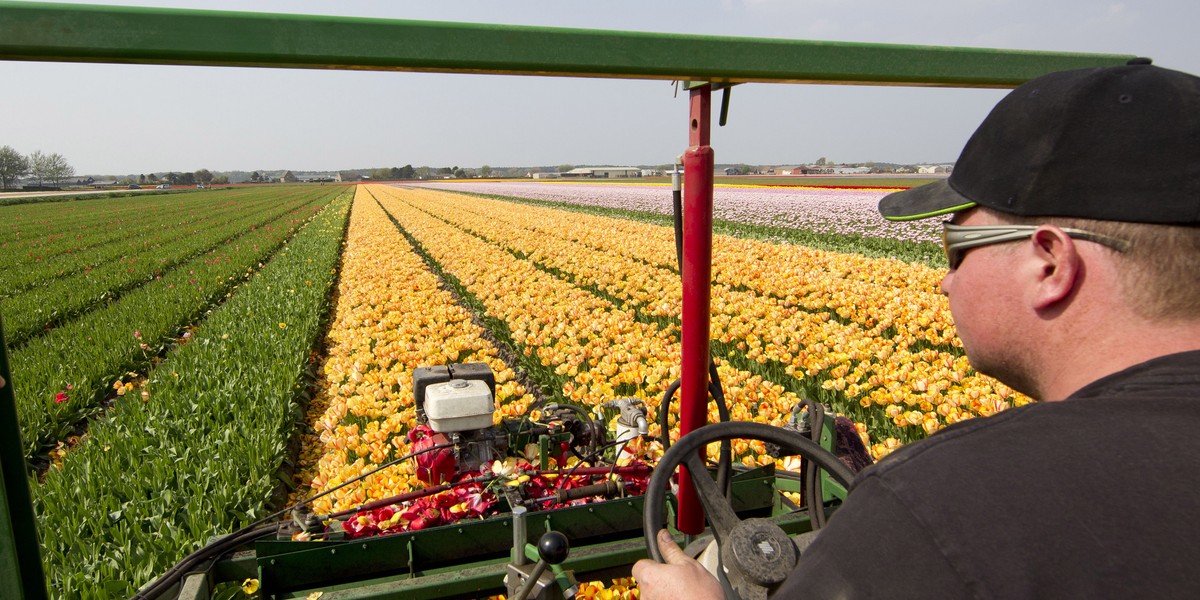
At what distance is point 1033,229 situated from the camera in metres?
1.09

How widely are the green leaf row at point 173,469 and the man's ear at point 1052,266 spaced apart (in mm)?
3361

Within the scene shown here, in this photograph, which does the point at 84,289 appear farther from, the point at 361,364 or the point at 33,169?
the point at 33,169

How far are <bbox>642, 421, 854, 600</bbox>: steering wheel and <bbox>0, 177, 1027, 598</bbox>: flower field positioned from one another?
117cm

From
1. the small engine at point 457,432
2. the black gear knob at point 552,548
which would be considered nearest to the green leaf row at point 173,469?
the small engine at point 457,432

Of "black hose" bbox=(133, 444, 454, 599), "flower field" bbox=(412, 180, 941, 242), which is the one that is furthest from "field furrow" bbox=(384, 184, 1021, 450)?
"flower field" bbox=(412, 180, 941, 242)

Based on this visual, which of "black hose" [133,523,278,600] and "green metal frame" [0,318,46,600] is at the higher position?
"green metal frame" [0,318,46,600]

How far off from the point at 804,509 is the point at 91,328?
8700 millimetres

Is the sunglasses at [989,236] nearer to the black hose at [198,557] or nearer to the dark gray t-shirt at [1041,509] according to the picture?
the dark gray t-shirt at [1041,509]

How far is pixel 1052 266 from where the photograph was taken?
109 centimetres

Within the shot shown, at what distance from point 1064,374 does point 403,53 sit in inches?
55.2

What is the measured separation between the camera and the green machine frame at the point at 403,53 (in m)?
1.46

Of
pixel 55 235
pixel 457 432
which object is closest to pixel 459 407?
pixel 457 432

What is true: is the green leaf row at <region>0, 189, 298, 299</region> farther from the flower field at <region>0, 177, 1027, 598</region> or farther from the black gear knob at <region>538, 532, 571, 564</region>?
the black gear knob at <region>538, 532, 571, 564</region>

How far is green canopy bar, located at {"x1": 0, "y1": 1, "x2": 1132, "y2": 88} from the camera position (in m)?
1.45
